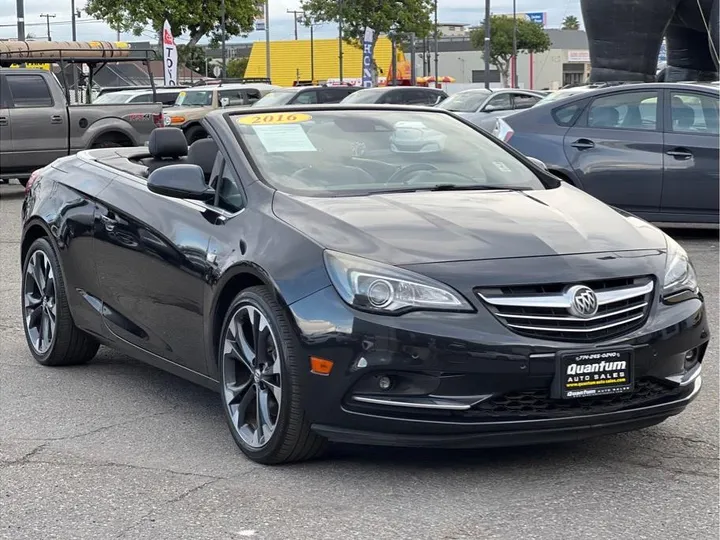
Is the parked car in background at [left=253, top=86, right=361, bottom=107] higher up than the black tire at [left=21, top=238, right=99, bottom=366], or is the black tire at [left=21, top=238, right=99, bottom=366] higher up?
the parked car in background at [left=253, top=86, right=361, bottom=107]

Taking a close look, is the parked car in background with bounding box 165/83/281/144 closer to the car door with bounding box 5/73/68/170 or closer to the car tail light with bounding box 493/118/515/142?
the car door with bounding box 5/73/68/170

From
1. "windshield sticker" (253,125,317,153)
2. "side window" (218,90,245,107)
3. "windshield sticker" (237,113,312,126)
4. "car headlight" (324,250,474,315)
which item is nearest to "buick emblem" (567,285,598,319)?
"car headlight" (324,250,474,315)

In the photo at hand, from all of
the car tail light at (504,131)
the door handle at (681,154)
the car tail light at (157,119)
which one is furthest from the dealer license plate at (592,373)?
the car tail light at (157,119)

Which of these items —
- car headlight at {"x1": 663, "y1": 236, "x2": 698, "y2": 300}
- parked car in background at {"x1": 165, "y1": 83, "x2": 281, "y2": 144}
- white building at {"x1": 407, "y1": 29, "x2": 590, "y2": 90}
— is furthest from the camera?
white building at {"x1": 407, "y1": 29, "x2": 590, "y2": 90}

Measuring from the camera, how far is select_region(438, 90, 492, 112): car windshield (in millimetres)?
24931

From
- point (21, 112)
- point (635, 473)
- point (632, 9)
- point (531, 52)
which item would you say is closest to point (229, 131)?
point (635, 473)

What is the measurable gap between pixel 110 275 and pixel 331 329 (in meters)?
1.98

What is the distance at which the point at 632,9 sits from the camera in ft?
66.6

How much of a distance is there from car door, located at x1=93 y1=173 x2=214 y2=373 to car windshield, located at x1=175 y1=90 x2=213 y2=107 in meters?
24.2

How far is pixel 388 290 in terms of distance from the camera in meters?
4.39

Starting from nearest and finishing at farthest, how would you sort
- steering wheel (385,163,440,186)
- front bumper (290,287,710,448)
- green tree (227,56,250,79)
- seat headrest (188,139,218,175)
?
front bumper (290,287,710,448) → steering wheel (385,163,440,186) → seat headrest (188,139,218,175) → green tree (227,56,250,79)

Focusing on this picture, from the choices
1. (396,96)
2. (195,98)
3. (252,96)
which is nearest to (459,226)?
(396,96)

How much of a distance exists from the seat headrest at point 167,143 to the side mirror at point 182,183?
1.89 ft

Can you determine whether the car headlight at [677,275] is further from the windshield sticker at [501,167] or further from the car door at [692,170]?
the car door at [692,170]
